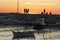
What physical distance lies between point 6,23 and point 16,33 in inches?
18.2

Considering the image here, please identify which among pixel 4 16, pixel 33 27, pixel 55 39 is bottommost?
pixel 55 39

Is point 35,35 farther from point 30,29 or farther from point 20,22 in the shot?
point 20,22

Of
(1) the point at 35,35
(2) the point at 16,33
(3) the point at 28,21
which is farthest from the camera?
(3) the point at 28,21

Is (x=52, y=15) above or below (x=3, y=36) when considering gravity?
above

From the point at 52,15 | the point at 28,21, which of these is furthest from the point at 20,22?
the point at 52,15

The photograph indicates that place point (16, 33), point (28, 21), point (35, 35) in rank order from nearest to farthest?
point (16, 33)
point (35, 35)
point (28, 21)

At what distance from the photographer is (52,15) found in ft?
13.0

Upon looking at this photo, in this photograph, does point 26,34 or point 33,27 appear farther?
point 33,27

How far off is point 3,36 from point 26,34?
539 mm

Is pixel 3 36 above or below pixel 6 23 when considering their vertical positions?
below

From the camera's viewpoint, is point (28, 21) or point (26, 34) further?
point (28, 21)

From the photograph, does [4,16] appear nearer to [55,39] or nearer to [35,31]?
[35,31]

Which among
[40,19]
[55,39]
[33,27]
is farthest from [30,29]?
[55,39]

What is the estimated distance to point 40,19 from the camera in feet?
12.5
